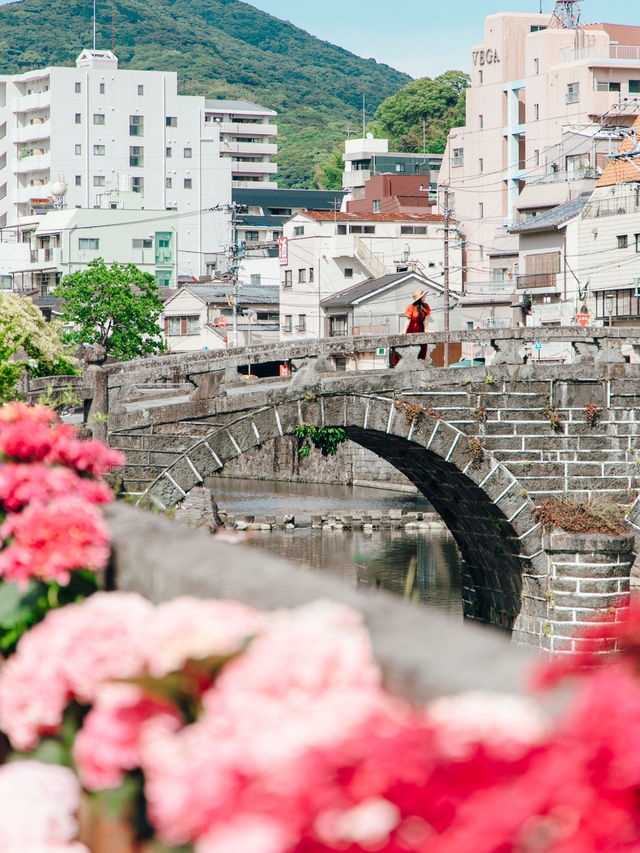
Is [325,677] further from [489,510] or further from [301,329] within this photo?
[301,329]

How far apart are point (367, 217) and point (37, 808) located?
5728cm

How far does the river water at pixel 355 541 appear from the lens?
27.2m

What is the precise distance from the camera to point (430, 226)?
59.5 meters

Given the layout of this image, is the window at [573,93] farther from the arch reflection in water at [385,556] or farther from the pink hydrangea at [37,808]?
the pink hydrangea at [37,808]

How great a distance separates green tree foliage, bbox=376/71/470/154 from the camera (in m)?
→ 92.8

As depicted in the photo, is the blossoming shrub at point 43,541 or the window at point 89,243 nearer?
the blossoming shrub at point 43,541

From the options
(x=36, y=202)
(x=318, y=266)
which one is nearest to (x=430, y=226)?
(x=318, y=266)

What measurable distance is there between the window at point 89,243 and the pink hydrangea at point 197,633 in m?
64.3

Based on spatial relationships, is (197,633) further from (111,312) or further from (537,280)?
(537,280)

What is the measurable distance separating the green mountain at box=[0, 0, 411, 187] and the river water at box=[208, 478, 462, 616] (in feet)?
292

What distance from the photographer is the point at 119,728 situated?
2123 mm

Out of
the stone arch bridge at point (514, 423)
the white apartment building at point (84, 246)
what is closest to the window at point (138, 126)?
the white apartment building at point (84, 246)

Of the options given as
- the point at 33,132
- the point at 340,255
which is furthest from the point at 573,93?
the point at 33,132

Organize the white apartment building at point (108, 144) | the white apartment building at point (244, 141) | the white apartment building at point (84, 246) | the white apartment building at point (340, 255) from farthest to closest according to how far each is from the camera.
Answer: the white apartment building at point (244, 141), the white apartment building at point (108, 144), the white apartment building at point (84, 246), the white apartment building at point (340, 255)
